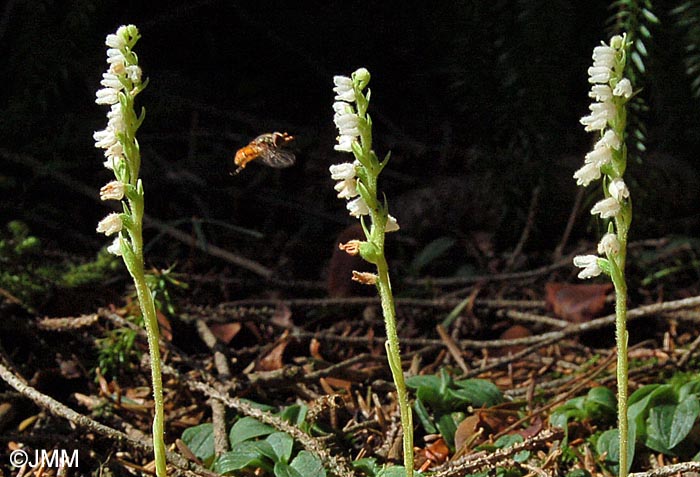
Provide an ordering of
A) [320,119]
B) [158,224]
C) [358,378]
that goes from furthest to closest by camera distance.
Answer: [320,119] → [158,224] → [358,378]

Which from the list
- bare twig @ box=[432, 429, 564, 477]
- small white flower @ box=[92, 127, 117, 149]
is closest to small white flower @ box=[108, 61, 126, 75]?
small white flower @ box=[92, 127, 117, 149]

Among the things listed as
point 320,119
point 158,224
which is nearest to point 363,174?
point 158,224

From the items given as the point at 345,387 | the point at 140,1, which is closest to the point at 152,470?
the point at 345,387

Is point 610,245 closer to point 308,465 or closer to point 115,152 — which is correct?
point 308,465

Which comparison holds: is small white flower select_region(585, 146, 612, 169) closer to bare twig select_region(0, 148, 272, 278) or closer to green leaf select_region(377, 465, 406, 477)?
green leaf select_region(377, 465, 406, 477)

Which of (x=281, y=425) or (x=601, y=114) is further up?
(x=601, y=114)

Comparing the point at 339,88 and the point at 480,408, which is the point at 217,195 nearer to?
the point at 480,408

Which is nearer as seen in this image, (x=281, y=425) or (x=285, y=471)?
(x=285, y=471)
